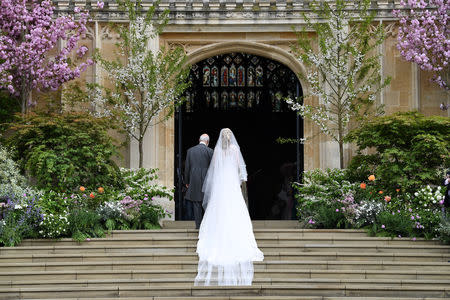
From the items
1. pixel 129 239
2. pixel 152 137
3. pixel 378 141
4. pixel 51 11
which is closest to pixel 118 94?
pixel 152 137

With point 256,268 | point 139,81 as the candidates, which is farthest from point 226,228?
point 139,81

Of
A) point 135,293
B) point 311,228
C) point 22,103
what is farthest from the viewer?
point 22,103

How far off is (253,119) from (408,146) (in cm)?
718

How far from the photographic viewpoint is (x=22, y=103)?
51.6 feet

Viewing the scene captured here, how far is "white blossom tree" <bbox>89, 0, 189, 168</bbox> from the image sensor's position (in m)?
15.7

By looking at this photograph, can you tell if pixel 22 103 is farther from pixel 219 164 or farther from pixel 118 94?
pixel 219 164

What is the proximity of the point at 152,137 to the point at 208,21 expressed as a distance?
9.16 feet

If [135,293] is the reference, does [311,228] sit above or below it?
above

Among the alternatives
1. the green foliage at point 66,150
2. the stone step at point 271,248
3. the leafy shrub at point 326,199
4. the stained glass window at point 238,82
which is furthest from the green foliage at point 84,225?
the stained glass window at point 238,82

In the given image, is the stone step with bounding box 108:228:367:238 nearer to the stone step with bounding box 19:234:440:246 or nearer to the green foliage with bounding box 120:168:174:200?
the stone step with bounding box 19:234:440:246

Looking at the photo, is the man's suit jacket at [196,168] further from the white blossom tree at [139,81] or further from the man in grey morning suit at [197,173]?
the white blossom tree at [139,81]

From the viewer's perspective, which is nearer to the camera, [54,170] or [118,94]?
[54,170]

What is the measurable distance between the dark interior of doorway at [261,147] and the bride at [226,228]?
7290 millimetres

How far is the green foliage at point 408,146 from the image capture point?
45.0ft
